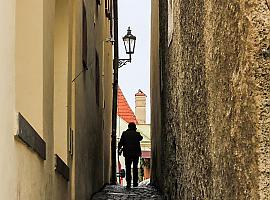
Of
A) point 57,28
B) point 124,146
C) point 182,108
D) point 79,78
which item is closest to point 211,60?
point 182,108

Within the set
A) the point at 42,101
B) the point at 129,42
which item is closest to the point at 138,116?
the point at 129,42

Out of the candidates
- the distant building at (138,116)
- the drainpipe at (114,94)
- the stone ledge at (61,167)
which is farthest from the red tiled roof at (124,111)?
the stone ledge at (61,167)

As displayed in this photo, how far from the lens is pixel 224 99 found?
4949 mm

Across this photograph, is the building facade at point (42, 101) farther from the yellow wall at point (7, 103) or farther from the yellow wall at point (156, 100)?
the yellow wall at point (156, 100)

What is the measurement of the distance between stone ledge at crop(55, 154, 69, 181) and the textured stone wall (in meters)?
1.17

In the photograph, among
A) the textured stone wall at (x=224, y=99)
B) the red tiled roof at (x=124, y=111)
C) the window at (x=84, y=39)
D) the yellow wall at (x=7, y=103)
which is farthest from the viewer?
the red tiled roof at (x=124, y=111)

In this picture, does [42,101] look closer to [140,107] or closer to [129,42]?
[129,42]

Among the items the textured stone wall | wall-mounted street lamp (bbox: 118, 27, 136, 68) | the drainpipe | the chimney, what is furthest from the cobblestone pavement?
the chimney

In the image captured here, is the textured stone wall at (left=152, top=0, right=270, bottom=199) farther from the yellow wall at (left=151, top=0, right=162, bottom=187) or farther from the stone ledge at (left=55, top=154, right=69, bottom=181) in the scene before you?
the yellow wall at (left=151, top=0, right=162, bottom=187)

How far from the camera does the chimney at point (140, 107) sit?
127ft

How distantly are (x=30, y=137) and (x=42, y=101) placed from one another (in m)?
0.91

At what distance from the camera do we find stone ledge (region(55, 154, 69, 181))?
7527 millimetres

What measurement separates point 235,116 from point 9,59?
4.43 ft

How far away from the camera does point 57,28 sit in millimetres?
8445
